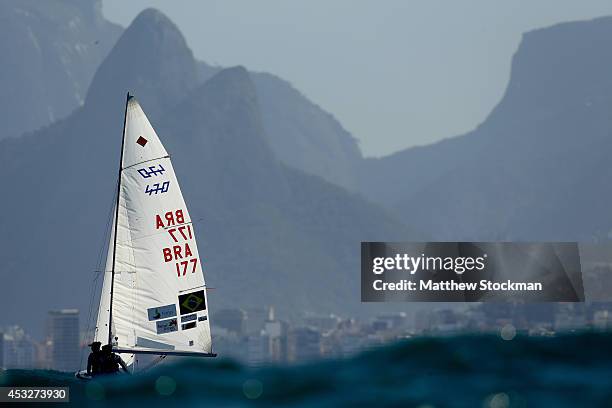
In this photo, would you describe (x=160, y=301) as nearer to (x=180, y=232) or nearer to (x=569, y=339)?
(x=180, y=232)

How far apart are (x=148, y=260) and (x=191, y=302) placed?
191 centimetres

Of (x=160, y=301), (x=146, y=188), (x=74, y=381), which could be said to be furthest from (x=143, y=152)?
(x=74, y=381)

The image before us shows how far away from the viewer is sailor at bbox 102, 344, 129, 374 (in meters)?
39.5

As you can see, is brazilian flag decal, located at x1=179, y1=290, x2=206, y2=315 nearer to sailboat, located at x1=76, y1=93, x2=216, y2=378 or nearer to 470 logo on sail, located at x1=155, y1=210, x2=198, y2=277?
sailboat, located at x1=76, y1=93, x2=216, y2=378

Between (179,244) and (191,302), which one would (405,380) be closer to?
(191,302)

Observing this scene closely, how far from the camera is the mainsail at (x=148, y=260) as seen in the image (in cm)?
4194

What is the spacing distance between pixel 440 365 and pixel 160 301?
10.6 m

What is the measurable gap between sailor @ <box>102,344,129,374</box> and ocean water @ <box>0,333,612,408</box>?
6.25ft

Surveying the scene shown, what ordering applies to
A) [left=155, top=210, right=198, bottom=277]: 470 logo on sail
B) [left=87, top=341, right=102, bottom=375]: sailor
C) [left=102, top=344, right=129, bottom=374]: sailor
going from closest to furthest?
[left=87, top=341, right=102, bottom=375]: sailor < [left=102, top=344, right=129, bottom=374]: sailor < [left=155, top=210, right=198, bottom=277]: 470 logo on sail

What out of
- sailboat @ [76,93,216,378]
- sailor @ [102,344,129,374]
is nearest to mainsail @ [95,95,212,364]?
sailboat @ [76,93,216,378]
